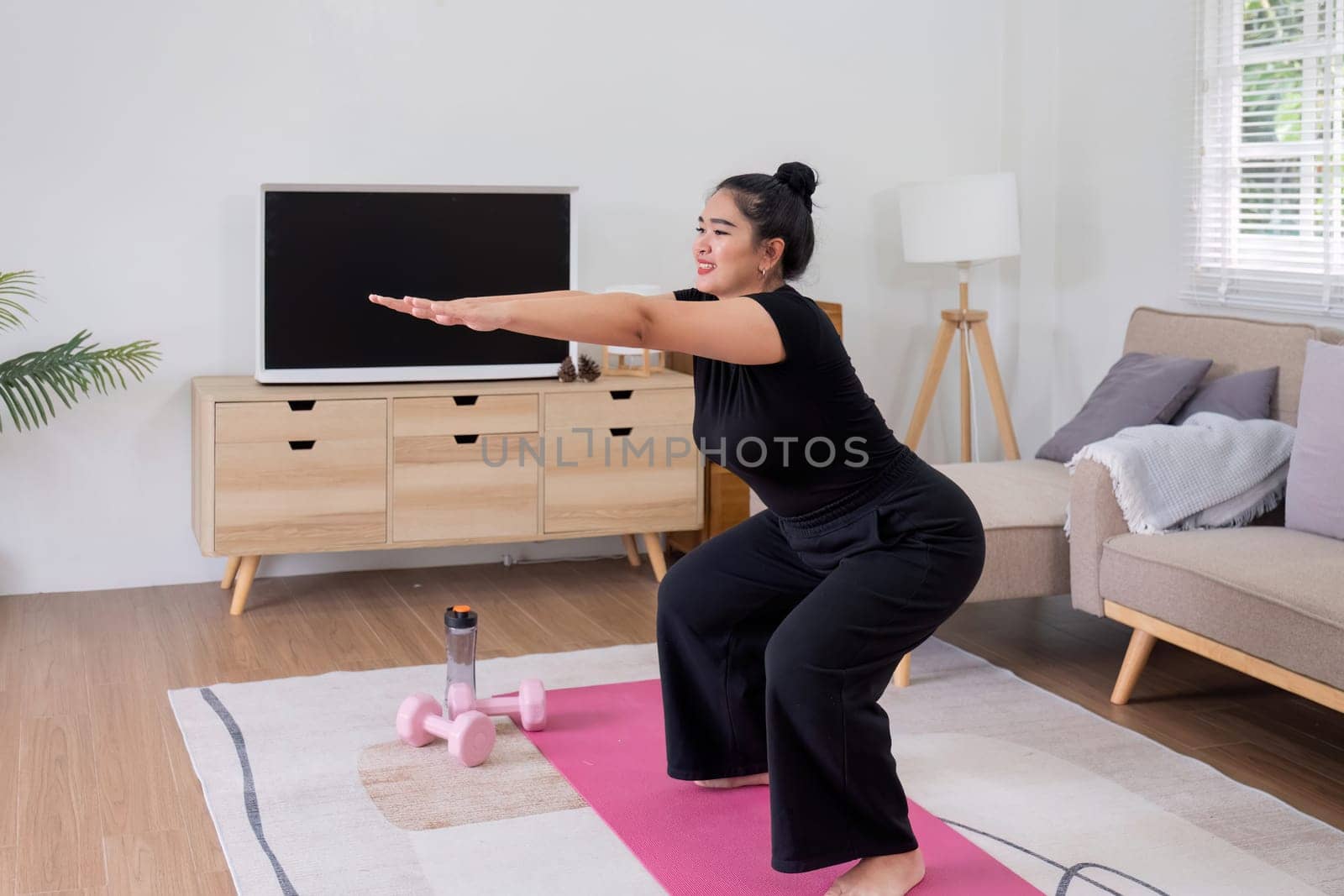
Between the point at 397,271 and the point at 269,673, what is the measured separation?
1.28 metres

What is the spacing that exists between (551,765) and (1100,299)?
2865mm

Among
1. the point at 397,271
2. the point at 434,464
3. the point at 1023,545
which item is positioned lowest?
the point at 1023,545

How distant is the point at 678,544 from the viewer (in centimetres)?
473

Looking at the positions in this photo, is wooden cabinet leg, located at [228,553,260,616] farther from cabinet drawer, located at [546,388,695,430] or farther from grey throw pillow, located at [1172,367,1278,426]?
grey throw pillow, located at [1172,367,1278,426]

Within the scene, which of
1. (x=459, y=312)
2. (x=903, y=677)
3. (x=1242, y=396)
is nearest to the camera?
(x=459, y=312)

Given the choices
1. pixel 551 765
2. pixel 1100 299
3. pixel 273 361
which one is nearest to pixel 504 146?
pixel 273 361

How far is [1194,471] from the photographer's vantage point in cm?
318

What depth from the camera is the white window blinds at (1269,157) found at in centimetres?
383

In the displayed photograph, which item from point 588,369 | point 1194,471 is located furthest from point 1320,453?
point 588,369

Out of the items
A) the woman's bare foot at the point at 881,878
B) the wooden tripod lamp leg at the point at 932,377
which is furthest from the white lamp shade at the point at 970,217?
the woman's bare foot at the point at 881,878

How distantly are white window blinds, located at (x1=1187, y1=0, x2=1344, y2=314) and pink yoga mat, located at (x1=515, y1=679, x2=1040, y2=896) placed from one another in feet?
7.44

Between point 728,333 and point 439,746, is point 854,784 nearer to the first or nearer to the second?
point 728,333

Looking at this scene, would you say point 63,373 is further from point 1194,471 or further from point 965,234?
point 1194,471

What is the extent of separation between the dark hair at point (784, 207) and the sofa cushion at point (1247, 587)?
1169 millimetres
